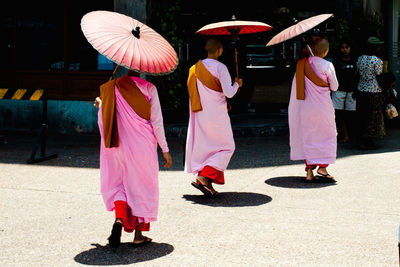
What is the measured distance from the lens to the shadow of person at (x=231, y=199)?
7.11m

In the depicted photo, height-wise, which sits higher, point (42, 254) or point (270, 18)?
point (270, 18)

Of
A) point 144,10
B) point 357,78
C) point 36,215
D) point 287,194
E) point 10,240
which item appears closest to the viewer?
point 10,240

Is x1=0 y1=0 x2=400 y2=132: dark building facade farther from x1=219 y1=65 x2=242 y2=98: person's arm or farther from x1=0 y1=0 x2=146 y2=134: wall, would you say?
x1=219 y1=65 x2=242 y2=98: person's arm

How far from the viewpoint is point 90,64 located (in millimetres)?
13250

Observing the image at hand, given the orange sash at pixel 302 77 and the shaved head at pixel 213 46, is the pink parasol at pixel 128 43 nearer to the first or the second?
the shaved head at pixel 213 46

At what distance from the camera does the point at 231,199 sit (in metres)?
7.36

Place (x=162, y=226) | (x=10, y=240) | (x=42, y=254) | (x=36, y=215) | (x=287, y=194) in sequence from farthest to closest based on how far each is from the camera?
(x=287, y=194) < (x=36, y=215) < (x=162, y=226) < (x=10, y=240) < (x=42, y=254)

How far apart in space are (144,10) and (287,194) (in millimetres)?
6145

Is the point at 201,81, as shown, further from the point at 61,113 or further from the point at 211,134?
the point at 61,113

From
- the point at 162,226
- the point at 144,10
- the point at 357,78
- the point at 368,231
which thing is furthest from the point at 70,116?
the point at 368,231

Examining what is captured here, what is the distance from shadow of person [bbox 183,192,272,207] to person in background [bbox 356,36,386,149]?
3949mm

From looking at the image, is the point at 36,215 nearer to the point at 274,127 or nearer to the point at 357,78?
the point at 357,78

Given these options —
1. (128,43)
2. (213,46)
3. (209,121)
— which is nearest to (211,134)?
(209,121)

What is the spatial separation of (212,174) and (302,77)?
1886mm
